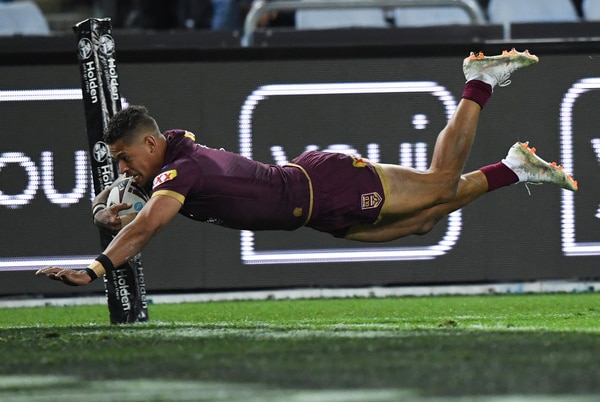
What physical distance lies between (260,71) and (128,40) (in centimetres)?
104

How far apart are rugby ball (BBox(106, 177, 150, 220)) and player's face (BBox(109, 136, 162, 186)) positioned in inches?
7.8

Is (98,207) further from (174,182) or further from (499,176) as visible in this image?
(499,176)

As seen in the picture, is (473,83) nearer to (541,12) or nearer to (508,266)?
(508,266)

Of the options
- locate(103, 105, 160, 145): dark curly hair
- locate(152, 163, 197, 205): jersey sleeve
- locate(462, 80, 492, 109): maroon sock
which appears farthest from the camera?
locate(462, 80, 492, 109): maroon sock

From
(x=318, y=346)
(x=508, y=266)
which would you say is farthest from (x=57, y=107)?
(x=318, y=346)

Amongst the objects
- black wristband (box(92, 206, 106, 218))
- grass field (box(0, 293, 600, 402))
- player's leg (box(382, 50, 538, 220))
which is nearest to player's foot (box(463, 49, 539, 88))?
player's leg (box(382, 50, 538, 220))

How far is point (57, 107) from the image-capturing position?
8.58 metres

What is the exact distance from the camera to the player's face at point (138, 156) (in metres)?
6.41

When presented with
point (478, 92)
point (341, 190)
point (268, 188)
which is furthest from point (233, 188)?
point (478, 92)

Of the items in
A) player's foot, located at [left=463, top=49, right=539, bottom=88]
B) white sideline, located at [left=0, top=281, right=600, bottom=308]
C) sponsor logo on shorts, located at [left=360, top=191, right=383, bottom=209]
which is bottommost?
white sideline, located at [left=0, top=281, right=600, bottom=308]

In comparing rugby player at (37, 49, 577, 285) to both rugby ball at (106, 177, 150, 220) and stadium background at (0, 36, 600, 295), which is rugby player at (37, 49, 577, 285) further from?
stadium background at (0, 36, 600, 295)

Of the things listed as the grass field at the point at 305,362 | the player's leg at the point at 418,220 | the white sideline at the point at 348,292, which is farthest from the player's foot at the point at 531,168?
the white sideline at the point at 348,292

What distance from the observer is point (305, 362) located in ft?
15.0

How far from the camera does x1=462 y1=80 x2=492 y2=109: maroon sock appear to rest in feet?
22.7
